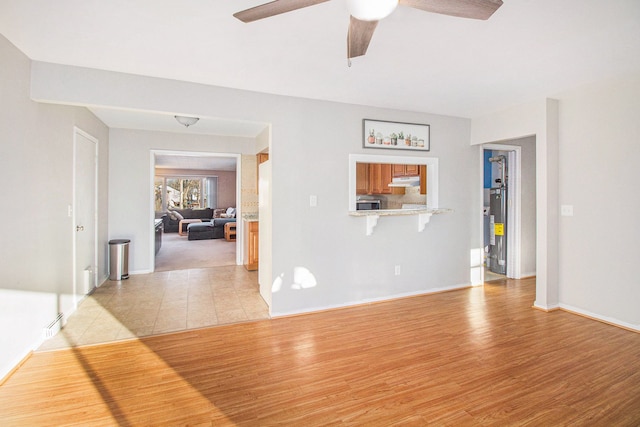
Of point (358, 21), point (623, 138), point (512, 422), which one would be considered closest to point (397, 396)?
point (512, 422)

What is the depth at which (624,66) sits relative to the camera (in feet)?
8.91

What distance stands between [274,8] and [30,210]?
250cm

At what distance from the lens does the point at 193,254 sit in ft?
22.7

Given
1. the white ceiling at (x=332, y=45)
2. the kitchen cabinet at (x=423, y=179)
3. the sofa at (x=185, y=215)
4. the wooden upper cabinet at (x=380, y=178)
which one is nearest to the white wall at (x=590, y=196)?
the white ceiling at (x=332, y=45)

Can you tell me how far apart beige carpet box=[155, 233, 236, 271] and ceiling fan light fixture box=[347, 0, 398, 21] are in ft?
17.1

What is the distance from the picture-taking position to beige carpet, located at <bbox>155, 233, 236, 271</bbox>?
231 inches

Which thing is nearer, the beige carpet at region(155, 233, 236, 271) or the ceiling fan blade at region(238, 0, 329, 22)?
the ceiling fan blade at region(238, 0, 329, 22)

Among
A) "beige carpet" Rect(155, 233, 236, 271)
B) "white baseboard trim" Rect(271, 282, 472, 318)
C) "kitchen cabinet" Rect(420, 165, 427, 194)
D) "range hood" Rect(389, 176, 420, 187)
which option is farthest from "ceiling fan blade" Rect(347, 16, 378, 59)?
"beige carpet" Rect(155, 233, 236, 271)

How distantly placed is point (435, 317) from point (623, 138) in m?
2.46

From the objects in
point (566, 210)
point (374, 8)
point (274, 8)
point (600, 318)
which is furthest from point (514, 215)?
point (274, 8)

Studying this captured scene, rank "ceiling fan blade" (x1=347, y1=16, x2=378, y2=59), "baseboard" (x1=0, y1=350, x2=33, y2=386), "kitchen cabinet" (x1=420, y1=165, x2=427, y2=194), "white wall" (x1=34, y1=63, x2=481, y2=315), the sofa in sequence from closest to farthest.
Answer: "ceiling fan blade" (x1=347, y1=16, x2=378, y2=59) → "baseboard" (x1=0, y1=350, x2=33, y2=386) → "white wall" (x1=34, y1=63, x2=481, y2=315) → "kitchen cabinet" (x1=420, y1=165, x2=427, y2=194) → the sofa

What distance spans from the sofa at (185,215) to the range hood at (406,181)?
7222 millimetres

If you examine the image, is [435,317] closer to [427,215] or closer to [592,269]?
[427,215]

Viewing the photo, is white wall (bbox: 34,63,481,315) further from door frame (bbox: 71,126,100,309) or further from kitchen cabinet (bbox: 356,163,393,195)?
kitchen cabinet (bbox: 356,163,393,195)
